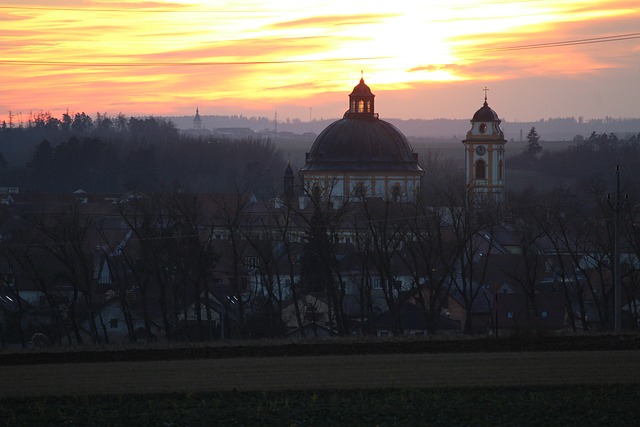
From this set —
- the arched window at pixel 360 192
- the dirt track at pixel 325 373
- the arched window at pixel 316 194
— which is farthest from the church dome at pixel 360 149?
the dirt track at pixel 325 373

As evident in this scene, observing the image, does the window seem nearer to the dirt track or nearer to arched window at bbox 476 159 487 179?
arched window at bbox 476 159 487 179

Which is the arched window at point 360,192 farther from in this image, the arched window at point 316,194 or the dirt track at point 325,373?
the dirt track at point 325,373

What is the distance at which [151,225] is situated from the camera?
1687 inches

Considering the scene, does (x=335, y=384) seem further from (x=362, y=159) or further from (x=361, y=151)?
(x=361, y=151)

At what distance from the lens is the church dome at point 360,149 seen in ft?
241

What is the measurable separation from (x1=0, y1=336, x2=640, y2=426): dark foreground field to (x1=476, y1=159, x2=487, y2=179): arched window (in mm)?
50229

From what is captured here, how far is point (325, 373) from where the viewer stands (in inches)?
895

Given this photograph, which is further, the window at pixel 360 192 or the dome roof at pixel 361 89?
the dome roof at pixel 361 89

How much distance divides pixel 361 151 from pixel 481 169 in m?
7.76

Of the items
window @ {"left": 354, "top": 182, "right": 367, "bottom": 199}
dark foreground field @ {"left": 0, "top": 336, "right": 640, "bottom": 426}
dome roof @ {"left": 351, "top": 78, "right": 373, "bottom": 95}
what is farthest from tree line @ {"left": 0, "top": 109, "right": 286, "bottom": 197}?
dark foreground field @ {"left": 0, "top": 336, "right": 640, "bottom": 426}

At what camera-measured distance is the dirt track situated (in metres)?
21.5

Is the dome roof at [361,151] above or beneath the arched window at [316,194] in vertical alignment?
above

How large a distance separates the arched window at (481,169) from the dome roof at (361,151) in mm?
4093

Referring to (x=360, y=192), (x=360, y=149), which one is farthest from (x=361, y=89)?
(x=360, y=192)
